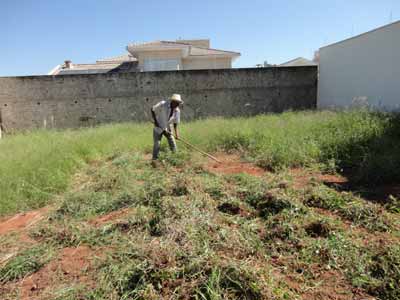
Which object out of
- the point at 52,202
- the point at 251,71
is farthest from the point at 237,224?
the point at 251,71

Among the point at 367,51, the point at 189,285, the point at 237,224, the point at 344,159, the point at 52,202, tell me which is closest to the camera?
the point at 189,285

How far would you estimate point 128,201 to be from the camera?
10.6 ft

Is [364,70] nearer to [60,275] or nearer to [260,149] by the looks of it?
[260,149]

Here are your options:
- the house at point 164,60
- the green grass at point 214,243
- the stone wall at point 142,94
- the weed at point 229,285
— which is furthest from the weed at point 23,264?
the house at point 164,60

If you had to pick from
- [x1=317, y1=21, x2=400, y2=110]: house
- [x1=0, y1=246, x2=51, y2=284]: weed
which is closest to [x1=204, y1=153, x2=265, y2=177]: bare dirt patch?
[x1=0, y1=246, x2=51, y2=284]: weed

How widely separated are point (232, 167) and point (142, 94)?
6621 mm

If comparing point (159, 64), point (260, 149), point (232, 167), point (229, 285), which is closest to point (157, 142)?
point (232, 167)

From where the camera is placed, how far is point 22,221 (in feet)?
9.96

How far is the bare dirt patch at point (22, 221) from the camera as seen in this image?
285 cm

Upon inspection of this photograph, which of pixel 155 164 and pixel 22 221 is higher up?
pixel 155 164

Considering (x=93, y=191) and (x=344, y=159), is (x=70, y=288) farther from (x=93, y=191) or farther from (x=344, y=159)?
(x=344, y=159)

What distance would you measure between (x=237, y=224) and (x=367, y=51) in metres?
8.01

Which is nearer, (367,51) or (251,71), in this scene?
(367,51)

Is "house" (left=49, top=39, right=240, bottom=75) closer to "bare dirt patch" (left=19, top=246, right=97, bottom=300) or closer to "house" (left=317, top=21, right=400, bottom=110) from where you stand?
"house" (left=317, top=21, right=400, bottom=110)
